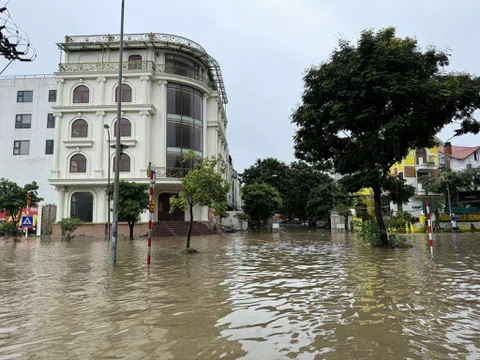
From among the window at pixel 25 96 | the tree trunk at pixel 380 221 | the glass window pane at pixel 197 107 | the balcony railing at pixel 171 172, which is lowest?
the tree trunk at pixel 380 221

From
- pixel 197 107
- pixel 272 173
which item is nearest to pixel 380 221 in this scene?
A: pixel 197 107

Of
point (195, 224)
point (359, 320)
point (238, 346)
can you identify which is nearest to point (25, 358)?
point (238, 346)

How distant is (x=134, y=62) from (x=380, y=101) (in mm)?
28069

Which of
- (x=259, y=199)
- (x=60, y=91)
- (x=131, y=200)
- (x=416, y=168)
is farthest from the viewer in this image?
(x=416, y=168)

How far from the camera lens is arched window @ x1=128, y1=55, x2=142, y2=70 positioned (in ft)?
121

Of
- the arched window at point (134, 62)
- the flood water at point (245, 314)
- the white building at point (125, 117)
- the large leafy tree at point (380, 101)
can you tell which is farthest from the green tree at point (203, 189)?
the arched window at point (134, 62)

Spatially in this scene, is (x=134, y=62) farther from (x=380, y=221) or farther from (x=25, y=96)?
(x=380, y=221)

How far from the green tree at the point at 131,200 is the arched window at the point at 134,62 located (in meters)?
14.7

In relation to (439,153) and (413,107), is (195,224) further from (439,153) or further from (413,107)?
(439,153)

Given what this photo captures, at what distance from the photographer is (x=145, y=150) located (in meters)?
35.0

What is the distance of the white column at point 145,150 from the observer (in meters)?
34.8

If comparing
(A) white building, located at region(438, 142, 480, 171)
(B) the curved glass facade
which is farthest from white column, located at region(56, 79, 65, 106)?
(A) white building, located at region(438, 142, 480, 171)

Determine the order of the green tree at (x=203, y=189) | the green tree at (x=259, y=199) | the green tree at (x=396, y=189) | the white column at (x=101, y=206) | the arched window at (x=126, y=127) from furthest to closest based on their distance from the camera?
1. the green tree at (x=259, y=199)
2. the arched window at (x=126, y=127)
3. the white column at (x=101, y=206)
4. the green tree at (x=396, y=189)
5. the green tree at (x=203, y=189)

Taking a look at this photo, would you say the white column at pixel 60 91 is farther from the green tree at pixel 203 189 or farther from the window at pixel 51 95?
the green tree at pixel 203 189
